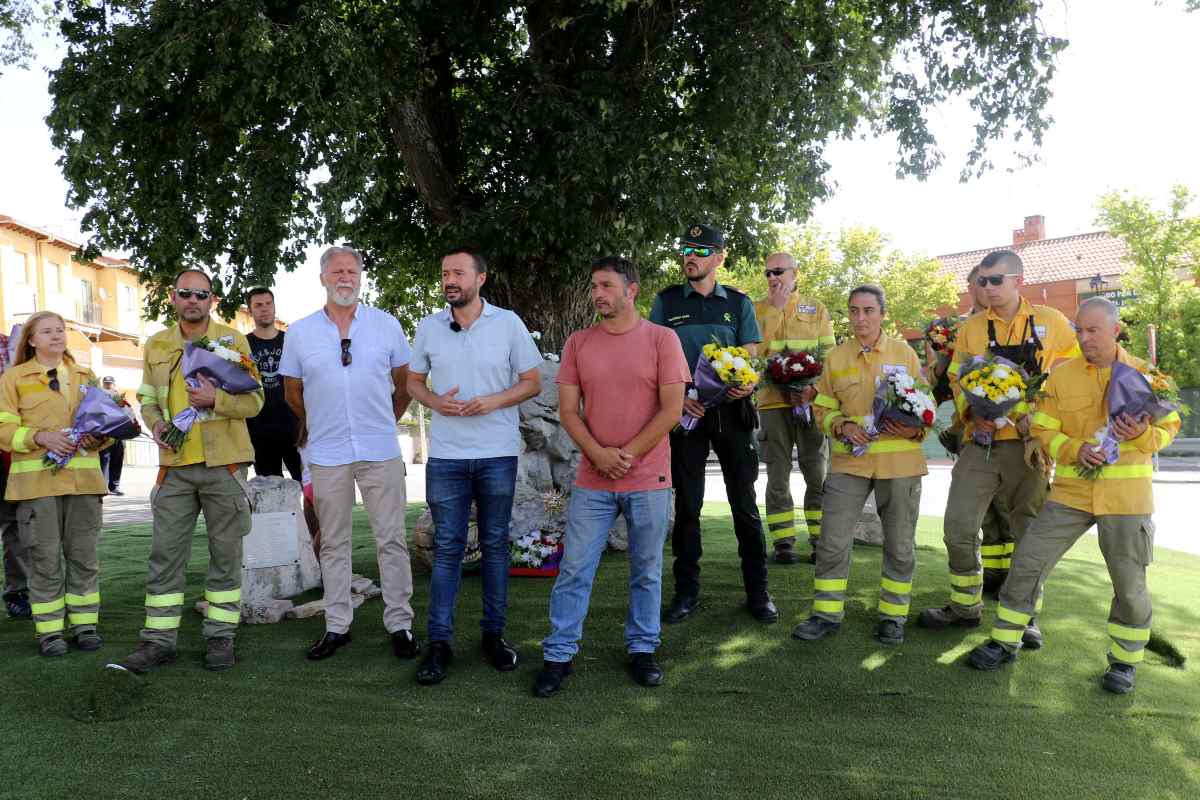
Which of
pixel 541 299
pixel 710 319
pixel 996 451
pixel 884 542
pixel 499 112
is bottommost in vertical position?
pixel 884 542

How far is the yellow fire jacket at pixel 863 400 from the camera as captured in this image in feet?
18.0

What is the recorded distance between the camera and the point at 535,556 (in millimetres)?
7641

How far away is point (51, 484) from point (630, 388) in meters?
3.85

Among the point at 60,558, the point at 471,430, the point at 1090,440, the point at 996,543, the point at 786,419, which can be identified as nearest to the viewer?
the point at 1090,440

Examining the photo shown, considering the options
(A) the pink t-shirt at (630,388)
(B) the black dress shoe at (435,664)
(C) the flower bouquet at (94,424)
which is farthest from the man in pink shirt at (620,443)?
(C) the flower bouquet at (94,424)

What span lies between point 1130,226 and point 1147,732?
3422cm

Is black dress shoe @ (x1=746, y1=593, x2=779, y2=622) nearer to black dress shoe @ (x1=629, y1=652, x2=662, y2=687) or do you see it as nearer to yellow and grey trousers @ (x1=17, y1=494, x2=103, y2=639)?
black dress shoe @ (x1=629, y1=652, x2=662, y2=687)

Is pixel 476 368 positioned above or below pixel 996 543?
above

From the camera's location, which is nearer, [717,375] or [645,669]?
[645,669]

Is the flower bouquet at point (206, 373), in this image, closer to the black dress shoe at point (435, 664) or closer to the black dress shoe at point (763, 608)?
the black dress shoe at point (435, 664)

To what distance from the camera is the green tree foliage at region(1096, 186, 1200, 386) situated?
3155cm

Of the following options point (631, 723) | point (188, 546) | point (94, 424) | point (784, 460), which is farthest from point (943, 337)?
point (94, 424)

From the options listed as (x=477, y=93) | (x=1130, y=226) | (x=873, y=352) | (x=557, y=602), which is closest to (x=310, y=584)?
(x=557, y=602)

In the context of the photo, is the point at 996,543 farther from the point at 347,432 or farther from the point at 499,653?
the point at 347,432
